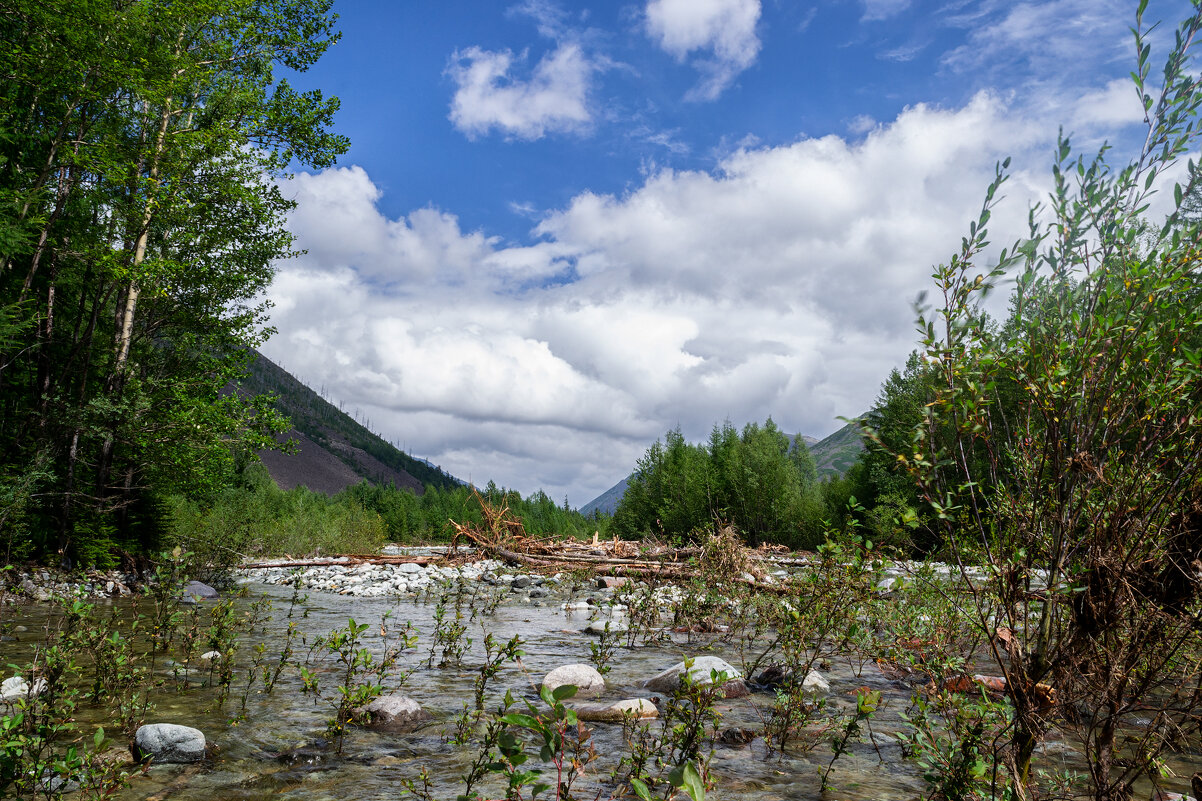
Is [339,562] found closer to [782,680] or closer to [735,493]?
[782,680]

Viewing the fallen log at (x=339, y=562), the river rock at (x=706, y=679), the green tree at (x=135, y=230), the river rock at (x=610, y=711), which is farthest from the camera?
the fallen log at (x=339, y=562)

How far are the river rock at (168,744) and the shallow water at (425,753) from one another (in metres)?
0.12

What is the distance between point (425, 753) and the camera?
432 cm

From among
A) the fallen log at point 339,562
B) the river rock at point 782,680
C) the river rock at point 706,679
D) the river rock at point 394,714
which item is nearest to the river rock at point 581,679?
the river rock at point 706,679

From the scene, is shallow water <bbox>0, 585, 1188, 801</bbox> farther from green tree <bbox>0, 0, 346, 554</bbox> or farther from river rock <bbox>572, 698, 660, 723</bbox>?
green tree <bbox>0, 0, 346, 554</bbox>

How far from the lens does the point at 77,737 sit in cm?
426

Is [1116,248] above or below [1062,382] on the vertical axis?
above

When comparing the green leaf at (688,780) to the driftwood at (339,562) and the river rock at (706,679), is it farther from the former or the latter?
the driftwood at (339,562)

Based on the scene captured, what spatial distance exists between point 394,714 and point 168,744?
1529mm

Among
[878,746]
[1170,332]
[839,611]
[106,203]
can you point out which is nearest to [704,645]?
[839,611]

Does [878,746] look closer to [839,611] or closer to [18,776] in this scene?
[839,611]

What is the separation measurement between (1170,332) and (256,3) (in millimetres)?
22056

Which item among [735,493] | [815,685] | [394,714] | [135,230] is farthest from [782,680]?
[735,493]

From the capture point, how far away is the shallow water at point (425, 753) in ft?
12.2
